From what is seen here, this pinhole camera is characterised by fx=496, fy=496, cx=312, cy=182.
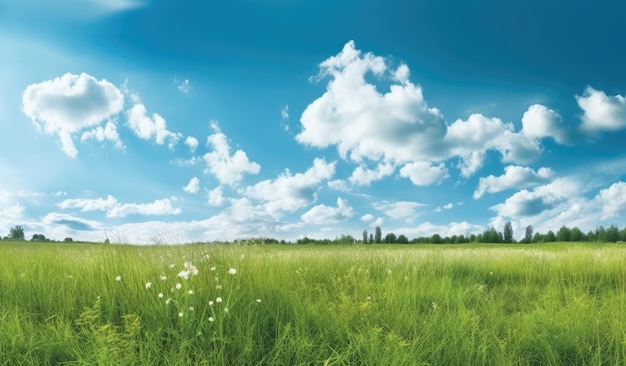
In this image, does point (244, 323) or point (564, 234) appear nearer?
point (244, 323)

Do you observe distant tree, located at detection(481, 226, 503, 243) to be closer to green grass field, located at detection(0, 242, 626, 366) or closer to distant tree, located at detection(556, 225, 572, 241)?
distant tree, located at detection(556, 225, 572, 241)

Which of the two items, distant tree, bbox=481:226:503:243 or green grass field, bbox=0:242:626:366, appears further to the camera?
distant tree, bbox=481:226:503:243

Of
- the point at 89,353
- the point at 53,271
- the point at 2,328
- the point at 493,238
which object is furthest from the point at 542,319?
the point at 493,238

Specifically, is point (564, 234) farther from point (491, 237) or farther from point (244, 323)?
point (244, 323)

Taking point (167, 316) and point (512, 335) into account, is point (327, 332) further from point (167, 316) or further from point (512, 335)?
point (512, 335)

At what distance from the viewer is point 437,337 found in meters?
5.32

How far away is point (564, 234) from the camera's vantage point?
247 ft

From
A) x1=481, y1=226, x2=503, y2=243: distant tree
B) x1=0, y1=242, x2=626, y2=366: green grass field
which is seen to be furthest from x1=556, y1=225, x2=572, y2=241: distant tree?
x1=0, y1=242, x2=626, y2=366: green grass field

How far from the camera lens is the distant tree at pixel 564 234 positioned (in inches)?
2938

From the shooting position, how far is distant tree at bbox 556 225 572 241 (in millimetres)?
74625

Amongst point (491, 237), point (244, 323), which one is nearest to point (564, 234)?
point (491, 237)

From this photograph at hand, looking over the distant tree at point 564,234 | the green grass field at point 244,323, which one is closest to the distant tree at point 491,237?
the distant tree at point 564,234

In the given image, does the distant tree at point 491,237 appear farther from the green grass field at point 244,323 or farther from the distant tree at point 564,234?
the green grass field at point 244,323

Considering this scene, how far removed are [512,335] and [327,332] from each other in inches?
87.2
